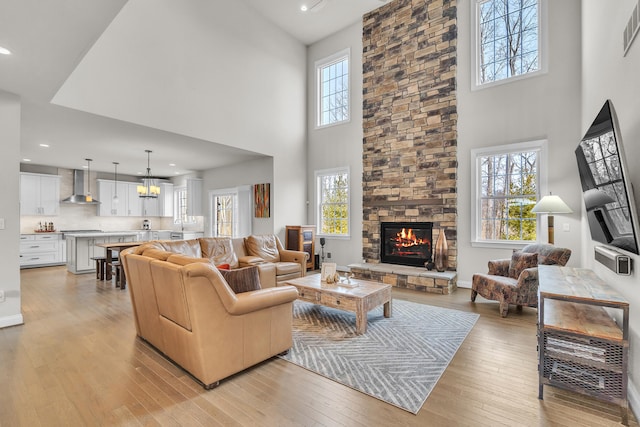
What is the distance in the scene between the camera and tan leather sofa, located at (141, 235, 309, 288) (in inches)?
191

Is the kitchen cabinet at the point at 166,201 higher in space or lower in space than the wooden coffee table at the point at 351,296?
higher

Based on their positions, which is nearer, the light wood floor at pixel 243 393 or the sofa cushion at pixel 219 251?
the light wood floor at pixel 243 393

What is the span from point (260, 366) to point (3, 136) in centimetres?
412

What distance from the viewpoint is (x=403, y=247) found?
621cm

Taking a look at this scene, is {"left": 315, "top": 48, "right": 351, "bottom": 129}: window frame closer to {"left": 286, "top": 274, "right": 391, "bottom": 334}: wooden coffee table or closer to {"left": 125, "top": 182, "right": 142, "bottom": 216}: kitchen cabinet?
{"left": 286, "top": 274, "right": 391, "bottom": 334}: wooden coffee table

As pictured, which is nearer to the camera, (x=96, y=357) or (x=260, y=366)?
(x=260, y=366)

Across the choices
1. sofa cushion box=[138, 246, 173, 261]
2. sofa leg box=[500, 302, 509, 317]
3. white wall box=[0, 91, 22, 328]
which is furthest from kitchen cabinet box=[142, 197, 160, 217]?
sofa leg box=[500, 302, 509, 317]

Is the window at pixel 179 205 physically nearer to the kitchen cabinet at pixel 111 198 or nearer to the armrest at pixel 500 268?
the kitchen cabinet at pixel 111 198

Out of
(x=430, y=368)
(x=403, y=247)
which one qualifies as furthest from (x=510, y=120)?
(x=430, y=368)

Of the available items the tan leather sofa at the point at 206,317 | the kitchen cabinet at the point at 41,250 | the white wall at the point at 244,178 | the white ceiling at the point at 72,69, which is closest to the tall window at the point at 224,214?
the white wall at the point at 244,178

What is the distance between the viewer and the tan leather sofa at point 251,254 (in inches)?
191

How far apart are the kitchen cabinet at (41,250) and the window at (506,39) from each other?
35.1 ft

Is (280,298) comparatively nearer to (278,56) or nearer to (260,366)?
(260,366)

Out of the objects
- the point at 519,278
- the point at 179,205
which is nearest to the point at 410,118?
the point at 519,278
